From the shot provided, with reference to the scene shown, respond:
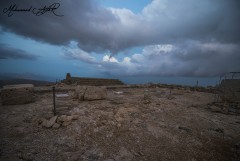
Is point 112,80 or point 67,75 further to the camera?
Answer: point 112,80

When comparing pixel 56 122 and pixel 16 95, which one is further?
pixel 16 95

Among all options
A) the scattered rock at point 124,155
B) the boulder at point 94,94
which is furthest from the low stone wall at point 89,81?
the scattered rock at point 124,155

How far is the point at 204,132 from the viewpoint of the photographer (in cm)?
542

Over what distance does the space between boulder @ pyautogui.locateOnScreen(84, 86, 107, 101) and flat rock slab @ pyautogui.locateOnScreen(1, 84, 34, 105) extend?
311 cm

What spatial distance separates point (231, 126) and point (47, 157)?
7296 mm

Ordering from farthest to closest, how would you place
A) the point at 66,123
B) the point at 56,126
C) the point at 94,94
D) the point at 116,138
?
the point at 94,94 < the point at 66,123 < the point at 56,126 < the point at 116,138

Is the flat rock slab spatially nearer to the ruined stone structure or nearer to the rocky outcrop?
the rocky outcrop

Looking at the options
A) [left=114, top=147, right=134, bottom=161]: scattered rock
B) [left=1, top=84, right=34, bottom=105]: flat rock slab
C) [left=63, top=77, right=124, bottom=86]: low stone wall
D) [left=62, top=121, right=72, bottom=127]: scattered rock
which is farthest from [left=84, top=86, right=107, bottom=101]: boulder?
[left=63, top=77, right=124, bottom=86]: low stone wall

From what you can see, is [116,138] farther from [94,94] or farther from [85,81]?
[85,81]

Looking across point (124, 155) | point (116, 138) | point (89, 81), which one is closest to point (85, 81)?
point (89, 81)

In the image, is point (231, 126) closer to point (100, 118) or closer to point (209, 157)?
point (209, 157)

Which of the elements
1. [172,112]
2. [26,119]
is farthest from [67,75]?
[172,112]

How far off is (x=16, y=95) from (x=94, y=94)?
165 inches

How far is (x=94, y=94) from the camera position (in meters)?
9.15
